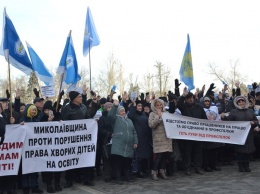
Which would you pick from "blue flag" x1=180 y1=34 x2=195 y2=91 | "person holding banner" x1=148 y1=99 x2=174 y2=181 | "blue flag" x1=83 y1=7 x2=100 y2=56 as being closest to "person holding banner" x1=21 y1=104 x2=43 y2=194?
"person holding banner" x1=148 y1=99 x2=174 y2=181

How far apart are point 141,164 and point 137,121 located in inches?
42.9

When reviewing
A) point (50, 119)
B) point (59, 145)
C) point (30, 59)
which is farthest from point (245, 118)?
point (30, 59)

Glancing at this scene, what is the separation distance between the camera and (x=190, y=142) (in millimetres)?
8477

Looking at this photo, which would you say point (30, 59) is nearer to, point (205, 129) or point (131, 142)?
point (131, 142)

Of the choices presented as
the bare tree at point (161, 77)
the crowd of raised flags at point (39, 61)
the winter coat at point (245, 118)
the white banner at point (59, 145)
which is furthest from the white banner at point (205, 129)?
the bare tree at point (161, 77)

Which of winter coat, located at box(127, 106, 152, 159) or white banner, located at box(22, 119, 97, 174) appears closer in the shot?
white banner, located at box(22, 119, 97, 174)

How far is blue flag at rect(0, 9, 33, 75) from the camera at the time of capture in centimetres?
788

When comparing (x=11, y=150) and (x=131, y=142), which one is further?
(x=131, y=142)

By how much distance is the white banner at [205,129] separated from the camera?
323 inches

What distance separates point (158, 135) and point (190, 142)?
0.93 metres

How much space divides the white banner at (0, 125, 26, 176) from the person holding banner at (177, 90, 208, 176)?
375 cm

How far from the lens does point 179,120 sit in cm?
835

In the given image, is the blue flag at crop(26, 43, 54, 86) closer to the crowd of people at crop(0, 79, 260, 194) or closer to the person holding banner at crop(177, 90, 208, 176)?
the crowd of people at crop(0, 79, 260, 194)

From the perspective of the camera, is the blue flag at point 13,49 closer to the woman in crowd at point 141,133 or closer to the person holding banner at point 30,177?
the person holding banner at point 30,177
